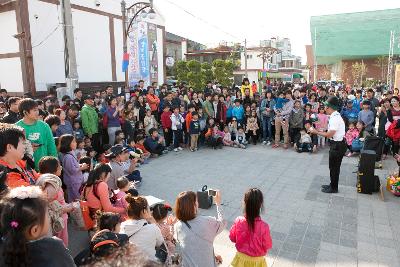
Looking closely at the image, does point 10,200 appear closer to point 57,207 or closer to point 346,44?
point 57,207

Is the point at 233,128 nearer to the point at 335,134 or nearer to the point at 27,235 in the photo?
the point at 335,134

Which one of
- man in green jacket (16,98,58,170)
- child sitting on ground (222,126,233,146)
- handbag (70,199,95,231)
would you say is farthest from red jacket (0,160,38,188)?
child sitting on ground (222,126,233,146)

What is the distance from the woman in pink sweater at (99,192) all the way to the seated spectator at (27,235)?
8.62 ft

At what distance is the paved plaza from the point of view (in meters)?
4.49

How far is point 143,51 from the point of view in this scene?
66.2 feet

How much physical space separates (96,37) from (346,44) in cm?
4754

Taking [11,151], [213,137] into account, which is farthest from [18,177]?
[213,137]

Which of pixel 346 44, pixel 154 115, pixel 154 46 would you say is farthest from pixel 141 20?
pixel 346 44

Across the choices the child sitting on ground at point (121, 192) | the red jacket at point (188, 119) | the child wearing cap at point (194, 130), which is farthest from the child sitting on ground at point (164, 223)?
the red jacket at point (188, 119)

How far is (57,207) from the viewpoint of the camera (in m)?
3.78

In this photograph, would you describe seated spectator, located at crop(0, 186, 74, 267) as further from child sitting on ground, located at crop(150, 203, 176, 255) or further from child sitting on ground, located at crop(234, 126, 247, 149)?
child sitting on ground, located at crop(234, 126, 247, 149)

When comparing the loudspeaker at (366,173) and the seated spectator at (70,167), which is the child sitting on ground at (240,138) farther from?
the seated spectator at (70,167)

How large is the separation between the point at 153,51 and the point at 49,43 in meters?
7.73

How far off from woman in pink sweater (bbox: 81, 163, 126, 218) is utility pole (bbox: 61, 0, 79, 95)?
5737 mm
